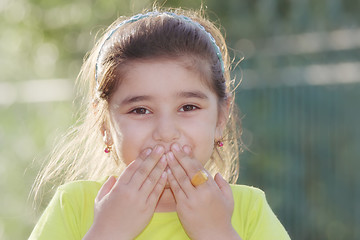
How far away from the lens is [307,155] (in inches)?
232

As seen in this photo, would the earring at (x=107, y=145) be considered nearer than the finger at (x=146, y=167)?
No

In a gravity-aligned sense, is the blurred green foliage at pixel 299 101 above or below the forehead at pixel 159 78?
above

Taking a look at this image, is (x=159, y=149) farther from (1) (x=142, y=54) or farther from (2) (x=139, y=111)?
(1) (x=142, y=54)

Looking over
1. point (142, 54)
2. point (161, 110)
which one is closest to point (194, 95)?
point (161, 110)

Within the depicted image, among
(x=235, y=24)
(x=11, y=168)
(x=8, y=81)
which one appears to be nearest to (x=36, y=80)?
(x=8, y=81)

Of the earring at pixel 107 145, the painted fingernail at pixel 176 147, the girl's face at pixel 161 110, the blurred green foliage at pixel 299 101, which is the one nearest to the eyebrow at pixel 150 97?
the girl's face at pixel 161 110

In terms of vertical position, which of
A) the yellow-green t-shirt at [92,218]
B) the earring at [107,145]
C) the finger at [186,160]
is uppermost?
the earring at [107,145]

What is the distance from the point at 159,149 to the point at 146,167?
0.09 m

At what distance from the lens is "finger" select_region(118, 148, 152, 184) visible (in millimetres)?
2730

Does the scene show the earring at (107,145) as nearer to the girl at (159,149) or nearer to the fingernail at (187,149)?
the girl at (159,149)

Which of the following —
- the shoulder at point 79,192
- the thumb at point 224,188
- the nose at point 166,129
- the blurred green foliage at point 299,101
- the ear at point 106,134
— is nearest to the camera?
the nose at point 166,129

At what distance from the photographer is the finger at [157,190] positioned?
2.75 m

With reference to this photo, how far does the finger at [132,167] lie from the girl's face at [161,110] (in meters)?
0.03

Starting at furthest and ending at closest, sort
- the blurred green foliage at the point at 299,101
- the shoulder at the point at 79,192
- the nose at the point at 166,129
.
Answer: the blurred green foliage at the point at 299,101
the shoulder at the point at 79,192
the nose at the point at 166,129
